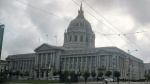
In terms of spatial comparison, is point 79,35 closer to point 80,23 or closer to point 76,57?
point 80,23

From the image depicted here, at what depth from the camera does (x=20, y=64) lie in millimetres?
162500

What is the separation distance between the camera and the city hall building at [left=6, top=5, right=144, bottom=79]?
12228cm

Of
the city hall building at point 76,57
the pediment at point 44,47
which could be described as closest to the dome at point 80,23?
the city hall building at point 76,57

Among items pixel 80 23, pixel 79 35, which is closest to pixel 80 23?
pixel 80 23

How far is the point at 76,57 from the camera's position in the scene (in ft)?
438

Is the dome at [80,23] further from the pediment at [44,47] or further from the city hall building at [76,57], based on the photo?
the pediment at [44,47]

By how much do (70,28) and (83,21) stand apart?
10.7m

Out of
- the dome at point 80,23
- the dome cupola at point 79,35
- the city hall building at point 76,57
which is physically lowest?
the city hall building at point 76,57

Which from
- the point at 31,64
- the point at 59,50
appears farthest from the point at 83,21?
the point at 31,64

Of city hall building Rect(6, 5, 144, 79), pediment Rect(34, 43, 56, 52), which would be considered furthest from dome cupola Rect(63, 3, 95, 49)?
pediment Rect(34, 43, 56, 52)

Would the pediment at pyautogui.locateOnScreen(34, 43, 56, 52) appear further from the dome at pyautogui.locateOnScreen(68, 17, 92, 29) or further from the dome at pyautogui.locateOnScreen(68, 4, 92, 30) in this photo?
the dome at pyautogui.locateOnScreen(68, 17, 92, 29)

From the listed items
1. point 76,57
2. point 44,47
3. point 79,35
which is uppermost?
point 79,35

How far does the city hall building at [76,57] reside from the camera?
4814 inches

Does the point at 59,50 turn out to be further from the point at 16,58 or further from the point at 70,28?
the point at 16,58
